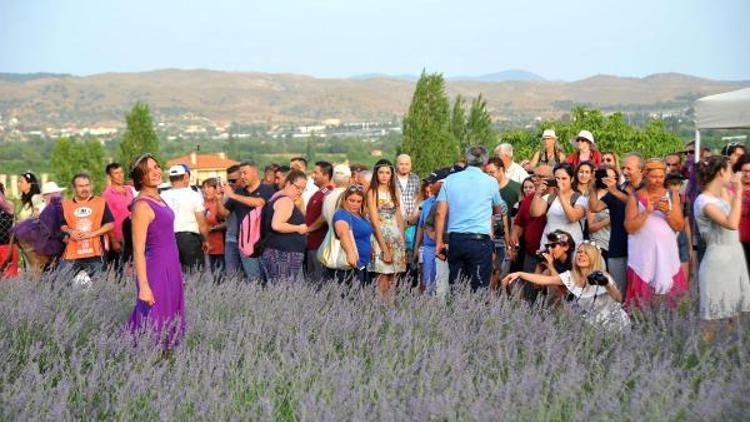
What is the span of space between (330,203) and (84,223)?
7.80 ft

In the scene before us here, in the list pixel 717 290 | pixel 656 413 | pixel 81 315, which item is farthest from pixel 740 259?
→ pixel 81 315

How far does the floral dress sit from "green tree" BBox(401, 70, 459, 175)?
206 feet

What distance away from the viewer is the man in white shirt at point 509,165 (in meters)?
10.4

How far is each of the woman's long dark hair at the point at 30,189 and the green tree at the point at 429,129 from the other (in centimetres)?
6082

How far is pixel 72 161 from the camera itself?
103562 mm

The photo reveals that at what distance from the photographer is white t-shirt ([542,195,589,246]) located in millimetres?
8570

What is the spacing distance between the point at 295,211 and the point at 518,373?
449 cm

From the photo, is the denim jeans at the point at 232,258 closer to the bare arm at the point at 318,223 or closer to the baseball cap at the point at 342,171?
the bare arm at the point at 318,223

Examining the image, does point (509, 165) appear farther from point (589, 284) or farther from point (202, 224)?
point (589, 284)

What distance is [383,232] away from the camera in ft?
30.3

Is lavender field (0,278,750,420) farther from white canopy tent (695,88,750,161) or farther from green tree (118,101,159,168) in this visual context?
green tree (118,101,159,168)

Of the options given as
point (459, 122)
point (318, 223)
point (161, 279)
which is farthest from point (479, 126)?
point (161, 279)

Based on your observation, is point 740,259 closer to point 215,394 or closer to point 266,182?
point 215,394

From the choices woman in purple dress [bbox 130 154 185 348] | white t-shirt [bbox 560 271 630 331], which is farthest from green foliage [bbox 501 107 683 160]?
woman in purple dress [bbox 130 154 185 348]
